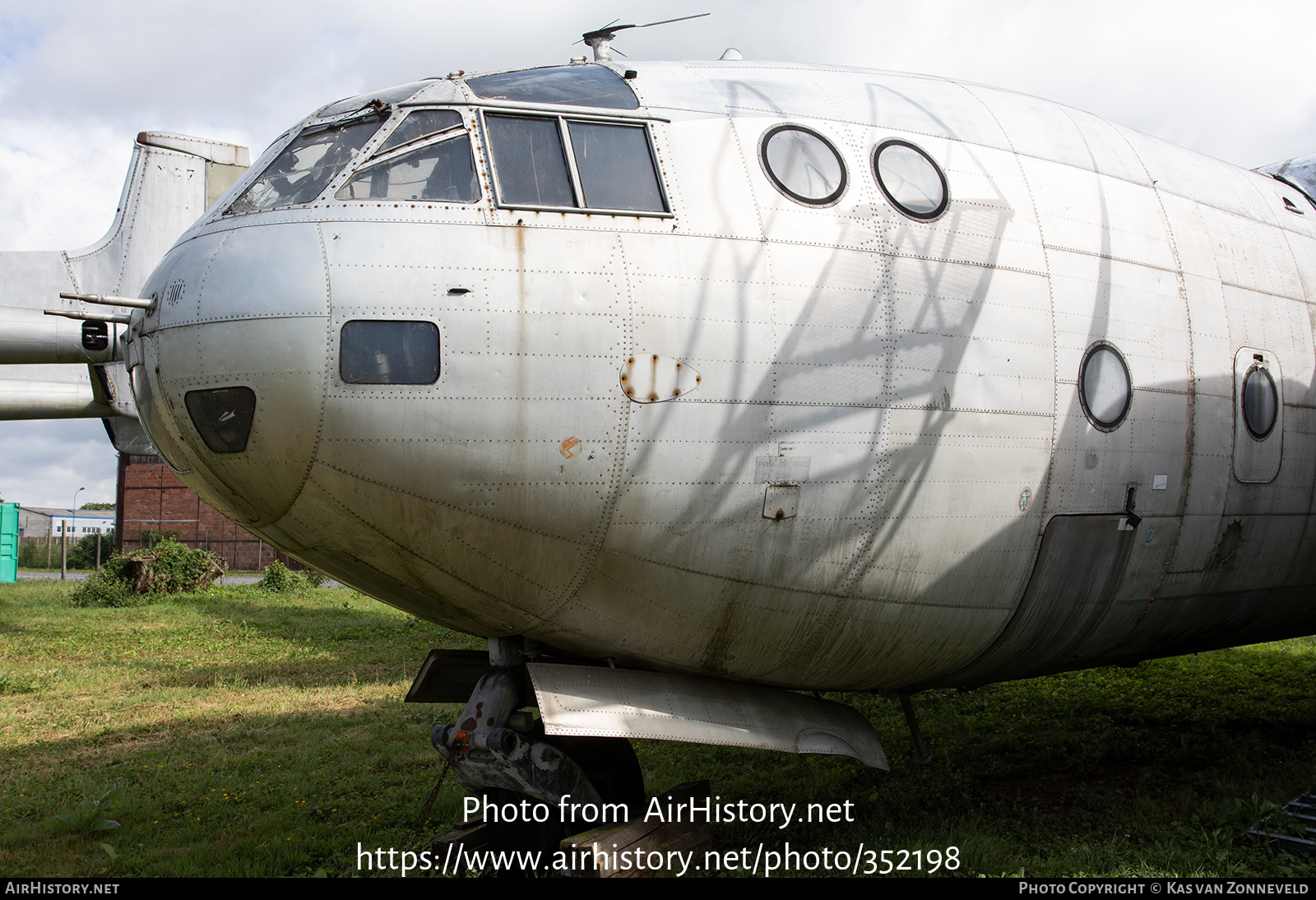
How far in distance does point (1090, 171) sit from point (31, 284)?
16045mm

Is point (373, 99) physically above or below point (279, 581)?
above

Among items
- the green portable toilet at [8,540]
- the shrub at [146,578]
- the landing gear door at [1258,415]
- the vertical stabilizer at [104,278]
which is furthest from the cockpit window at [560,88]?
the green portable toilet at [8,540]

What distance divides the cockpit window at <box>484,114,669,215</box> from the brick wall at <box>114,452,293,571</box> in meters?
32.2

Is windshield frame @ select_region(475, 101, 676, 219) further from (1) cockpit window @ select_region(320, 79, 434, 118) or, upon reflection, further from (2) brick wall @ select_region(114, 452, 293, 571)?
(2) brick wall @ select_region(114, 452, 293, 571)

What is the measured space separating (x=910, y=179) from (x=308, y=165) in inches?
135

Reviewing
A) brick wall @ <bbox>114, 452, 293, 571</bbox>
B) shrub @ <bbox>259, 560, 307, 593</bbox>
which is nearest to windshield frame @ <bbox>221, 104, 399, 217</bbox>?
shrub @ <bbox>259, 560, 307, 593</bbox>

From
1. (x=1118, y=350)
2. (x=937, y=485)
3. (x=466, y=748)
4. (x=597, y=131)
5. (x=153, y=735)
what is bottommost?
(x=153, y=735)

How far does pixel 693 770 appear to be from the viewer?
7930 mm

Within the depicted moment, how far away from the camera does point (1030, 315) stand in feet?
17.8

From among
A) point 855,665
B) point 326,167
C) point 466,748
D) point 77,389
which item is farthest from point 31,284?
point 855,665

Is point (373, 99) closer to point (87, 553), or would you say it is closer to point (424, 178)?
point (424, 178)

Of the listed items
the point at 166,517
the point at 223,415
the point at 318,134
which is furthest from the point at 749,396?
the point at 166,517

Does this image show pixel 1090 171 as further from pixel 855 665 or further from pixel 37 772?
pixel 37 772

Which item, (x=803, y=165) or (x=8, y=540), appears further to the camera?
(x=8, y=540)
